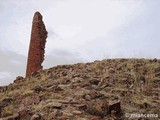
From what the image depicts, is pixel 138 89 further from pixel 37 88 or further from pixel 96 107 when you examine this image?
pixel 37 88

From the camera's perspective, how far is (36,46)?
19.5m

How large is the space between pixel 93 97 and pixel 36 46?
10.1 metres

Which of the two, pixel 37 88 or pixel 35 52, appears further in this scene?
pixel 35 52

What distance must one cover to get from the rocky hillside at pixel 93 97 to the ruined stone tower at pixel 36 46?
16.6 ft

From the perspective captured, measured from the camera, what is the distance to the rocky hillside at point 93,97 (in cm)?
872

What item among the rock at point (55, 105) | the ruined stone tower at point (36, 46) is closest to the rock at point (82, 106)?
the rock at point (55, 105)

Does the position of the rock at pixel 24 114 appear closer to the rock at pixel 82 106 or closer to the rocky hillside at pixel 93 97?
the rocky hillside at pixel 93 97

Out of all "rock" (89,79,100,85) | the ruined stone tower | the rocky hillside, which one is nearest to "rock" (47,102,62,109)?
the rocky hillside

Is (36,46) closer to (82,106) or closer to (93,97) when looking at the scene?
(93,97)

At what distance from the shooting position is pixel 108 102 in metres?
9.38

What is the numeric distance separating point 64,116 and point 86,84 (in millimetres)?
3160

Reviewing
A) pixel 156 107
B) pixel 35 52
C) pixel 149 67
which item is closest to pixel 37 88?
pixel 156 107

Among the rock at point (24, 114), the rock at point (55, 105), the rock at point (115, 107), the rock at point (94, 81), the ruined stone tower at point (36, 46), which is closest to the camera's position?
the rock at point (24, 114)

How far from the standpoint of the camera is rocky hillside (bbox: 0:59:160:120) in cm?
872
